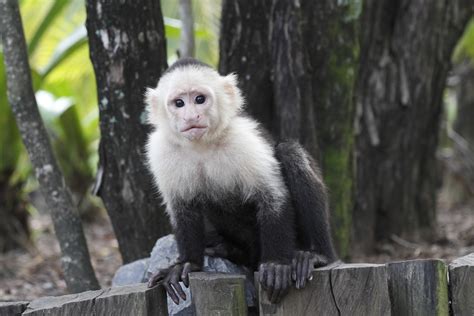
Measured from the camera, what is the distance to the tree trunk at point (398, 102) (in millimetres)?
4742

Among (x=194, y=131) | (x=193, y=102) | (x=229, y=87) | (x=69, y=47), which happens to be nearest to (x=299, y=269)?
(x=194, y=131)

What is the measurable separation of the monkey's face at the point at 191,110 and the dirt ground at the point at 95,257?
6.78 feet

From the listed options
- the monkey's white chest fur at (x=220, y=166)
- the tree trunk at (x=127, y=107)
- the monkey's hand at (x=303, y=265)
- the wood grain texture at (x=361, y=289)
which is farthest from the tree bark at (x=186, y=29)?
the wood grain texture at (x=361, y=289)

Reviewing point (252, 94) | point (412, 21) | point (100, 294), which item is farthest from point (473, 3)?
point (100, 294)

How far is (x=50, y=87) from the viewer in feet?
23.7

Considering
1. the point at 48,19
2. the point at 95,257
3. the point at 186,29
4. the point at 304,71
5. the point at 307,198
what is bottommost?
the point at 95,257

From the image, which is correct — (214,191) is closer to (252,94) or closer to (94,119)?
(252,94)

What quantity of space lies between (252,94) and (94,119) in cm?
393

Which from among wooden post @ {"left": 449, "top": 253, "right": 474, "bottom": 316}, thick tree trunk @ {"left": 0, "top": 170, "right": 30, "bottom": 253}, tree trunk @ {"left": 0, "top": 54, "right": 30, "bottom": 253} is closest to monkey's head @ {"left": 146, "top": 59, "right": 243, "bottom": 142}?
wooden post @ {"left": 449, "top": 253, "right": 474, "bottom": 316}

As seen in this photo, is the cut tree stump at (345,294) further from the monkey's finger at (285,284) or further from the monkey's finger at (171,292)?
the monkey's finger at (171,292)

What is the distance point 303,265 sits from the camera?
2434 millimetres

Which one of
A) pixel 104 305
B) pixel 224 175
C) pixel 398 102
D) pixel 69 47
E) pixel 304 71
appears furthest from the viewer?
pixel 69 47

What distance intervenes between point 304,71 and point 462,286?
5.25 ft

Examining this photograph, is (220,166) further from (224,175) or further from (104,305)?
(104,305)
